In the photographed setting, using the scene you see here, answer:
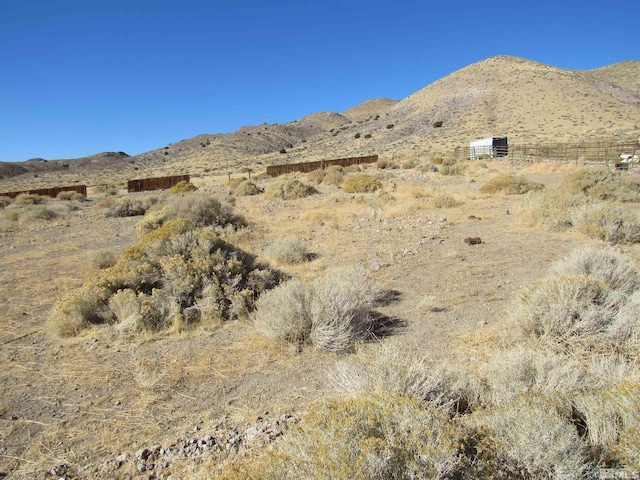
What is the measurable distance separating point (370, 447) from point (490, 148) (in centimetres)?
3724

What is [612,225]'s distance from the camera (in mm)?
8344

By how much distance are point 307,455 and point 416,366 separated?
1377mm

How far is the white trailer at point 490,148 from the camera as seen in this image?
34250 millimetres

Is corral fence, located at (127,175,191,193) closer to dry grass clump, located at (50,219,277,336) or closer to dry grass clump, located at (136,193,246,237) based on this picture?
dry grass clump, located at (136,193,246,237)

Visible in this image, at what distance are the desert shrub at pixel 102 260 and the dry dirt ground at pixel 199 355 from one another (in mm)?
211

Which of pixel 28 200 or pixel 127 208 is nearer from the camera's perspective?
pixel 127 208

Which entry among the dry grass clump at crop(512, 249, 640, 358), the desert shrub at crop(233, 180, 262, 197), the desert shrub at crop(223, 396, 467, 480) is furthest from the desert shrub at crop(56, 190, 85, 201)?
the desert shrub at crop(223, 396, 467, 480)

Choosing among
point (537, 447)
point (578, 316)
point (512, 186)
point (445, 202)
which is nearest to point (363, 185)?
point (445, 202)

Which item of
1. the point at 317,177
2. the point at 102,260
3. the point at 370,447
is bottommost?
the point at 370,447

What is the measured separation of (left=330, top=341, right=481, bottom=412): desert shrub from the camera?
305 centimetres

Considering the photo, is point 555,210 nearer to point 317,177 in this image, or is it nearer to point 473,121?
point 317,177

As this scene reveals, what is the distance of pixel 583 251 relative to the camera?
19.2ft

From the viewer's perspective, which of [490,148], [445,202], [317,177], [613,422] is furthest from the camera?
[490,148]

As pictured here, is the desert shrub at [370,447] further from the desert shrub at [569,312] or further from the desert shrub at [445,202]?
the desert shrub at [445,202]
